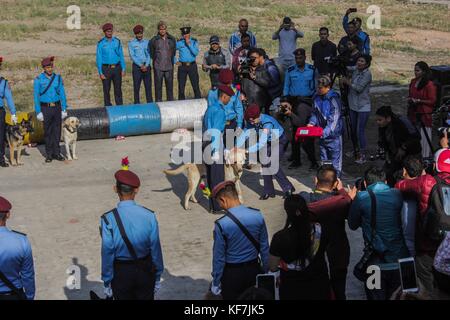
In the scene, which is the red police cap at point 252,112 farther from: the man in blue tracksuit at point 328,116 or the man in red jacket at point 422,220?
the man in red jacket at point 422,220

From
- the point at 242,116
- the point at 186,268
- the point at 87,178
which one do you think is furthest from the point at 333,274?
the point at 87,178

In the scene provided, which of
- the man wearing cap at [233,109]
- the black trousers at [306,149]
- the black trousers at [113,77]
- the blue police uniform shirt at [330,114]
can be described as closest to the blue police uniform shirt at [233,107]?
the man wearing cap at [233,109]

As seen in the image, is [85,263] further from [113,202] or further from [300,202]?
[300,202]

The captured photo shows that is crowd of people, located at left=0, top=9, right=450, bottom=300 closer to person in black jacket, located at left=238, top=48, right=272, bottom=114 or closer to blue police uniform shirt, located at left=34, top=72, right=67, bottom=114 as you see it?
person in black jacket, located at left=238, top=48, right=272, bottom=114

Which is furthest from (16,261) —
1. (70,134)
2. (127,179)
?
(70,134)

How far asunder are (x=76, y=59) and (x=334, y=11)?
57.5ft

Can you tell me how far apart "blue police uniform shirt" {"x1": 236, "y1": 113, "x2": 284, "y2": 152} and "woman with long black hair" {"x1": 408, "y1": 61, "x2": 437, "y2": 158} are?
2759 mm

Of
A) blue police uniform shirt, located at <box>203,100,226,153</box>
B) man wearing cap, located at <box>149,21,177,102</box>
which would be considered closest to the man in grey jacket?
blue police uniform shirt, located at <box>203,100,226,153</box>

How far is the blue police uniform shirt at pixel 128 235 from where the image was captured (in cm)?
654

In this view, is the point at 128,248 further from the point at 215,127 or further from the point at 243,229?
the point at 215,127

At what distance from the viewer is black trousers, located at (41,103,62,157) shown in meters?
13.6

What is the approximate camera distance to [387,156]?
1012 cm

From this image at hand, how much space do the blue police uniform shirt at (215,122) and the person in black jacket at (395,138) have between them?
6.53 feet
